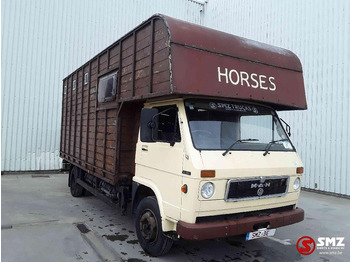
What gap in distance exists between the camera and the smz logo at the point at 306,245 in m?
4.42

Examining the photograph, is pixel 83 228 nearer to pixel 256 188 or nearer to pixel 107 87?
pixel 107 87

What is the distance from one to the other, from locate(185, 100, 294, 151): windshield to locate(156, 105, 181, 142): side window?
21cm

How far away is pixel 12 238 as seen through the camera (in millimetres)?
4512

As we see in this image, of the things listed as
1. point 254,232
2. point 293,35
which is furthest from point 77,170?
point 293,35

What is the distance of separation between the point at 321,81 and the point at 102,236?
7651 millimetres

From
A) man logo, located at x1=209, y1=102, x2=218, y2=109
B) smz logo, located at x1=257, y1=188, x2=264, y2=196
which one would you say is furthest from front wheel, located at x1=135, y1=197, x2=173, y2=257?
man logo, located at x1=209, y1=102, x2=218, y2=109

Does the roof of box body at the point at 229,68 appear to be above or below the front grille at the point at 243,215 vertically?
above

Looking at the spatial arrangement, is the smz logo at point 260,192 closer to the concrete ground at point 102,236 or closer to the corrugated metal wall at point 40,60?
the concrete ground at point 102,236

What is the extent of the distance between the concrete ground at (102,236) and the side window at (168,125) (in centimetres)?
165

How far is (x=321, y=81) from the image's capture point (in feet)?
28.9

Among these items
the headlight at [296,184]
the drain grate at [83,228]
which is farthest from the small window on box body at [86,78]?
the headlight at [296,184]

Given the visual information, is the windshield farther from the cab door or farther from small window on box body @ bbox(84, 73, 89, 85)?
small window on box body @ bbox(84, 73, 89, 85)

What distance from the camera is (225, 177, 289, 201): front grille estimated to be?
3465 mm

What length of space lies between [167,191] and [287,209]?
1.78 meters
